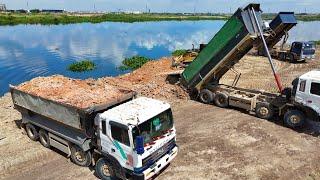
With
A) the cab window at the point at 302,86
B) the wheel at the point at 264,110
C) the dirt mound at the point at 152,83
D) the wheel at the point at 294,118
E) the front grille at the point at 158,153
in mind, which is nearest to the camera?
the front grille at the point at 158,153

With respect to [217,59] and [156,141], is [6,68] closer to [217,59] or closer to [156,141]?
[217,59]

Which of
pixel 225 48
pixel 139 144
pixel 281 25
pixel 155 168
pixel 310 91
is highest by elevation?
pixel 281 25

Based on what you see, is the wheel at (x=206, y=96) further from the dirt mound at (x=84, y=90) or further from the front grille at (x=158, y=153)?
the front grille at (x=158, y=153)

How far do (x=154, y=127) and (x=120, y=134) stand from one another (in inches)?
42.1

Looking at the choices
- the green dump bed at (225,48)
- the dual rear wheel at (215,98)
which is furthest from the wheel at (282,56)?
the dual rear wheel at (215,98)

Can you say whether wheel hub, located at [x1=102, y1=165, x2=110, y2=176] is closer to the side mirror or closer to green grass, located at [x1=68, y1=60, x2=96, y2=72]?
the side mirror

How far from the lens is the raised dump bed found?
1139 cm

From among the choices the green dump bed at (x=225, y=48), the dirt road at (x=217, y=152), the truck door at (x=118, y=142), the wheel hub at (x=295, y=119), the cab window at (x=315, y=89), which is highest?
the green dump bed at (x=225, y=48)

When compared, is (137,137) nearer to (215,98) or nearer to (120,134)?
(120,134)

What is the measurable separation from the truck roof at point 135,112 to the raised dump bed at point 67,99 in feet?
2.49

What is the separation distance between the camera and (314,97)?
48.6 ft

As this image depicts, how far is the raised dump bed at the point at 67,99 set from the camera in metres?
11.4

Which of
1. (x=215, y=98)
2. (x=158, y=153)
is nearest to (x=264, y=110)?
(x=215, y=98)

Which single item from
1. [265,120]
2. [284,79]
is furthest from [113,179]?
[284,79]
